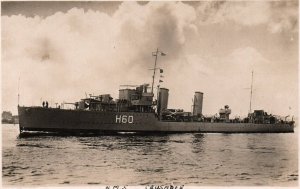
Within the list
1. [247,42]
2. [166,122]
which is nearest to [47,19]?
[247,42]

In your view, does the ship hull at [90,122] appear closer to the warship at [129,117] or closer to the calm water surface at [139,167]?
the warship at [129,117]

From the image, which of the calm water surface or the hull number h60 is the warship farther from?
the calm water surface

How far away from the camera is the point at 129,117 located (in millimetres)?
26250

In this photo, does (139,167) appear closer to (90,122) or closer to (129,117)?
(90,122)

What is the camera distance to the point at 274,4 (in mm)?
14125

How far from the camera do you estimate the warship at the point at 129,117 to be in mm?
22906

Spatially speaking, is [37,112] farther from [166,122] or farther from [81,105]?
[166,122]

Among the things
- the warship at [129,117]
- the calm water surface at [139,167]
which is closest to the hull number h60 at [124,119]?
the warship at [129,117]

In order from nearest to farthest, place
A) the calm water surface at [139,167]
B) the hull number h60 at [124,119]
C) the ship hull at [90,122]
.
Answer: the calm water surface at [139,167]
the ship hull at [90,122]
the hull number h60 at [124,119]

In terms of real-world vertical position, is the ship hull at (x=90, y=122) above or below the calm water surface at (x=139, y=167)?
above

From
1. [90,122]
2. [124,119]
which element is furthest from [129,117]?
[90,122]

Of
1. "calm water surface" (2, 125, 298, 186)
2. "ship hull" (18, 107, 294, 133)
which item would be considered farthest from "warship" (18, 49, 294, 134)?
"calm water surface" (2, 125, 298, 186)

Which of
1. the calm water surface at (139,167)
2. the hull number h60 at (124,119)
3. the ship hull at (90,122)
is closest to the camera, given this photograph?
the calm water surface at (139,167)

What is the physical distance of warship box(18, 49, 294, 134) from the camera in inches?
902
